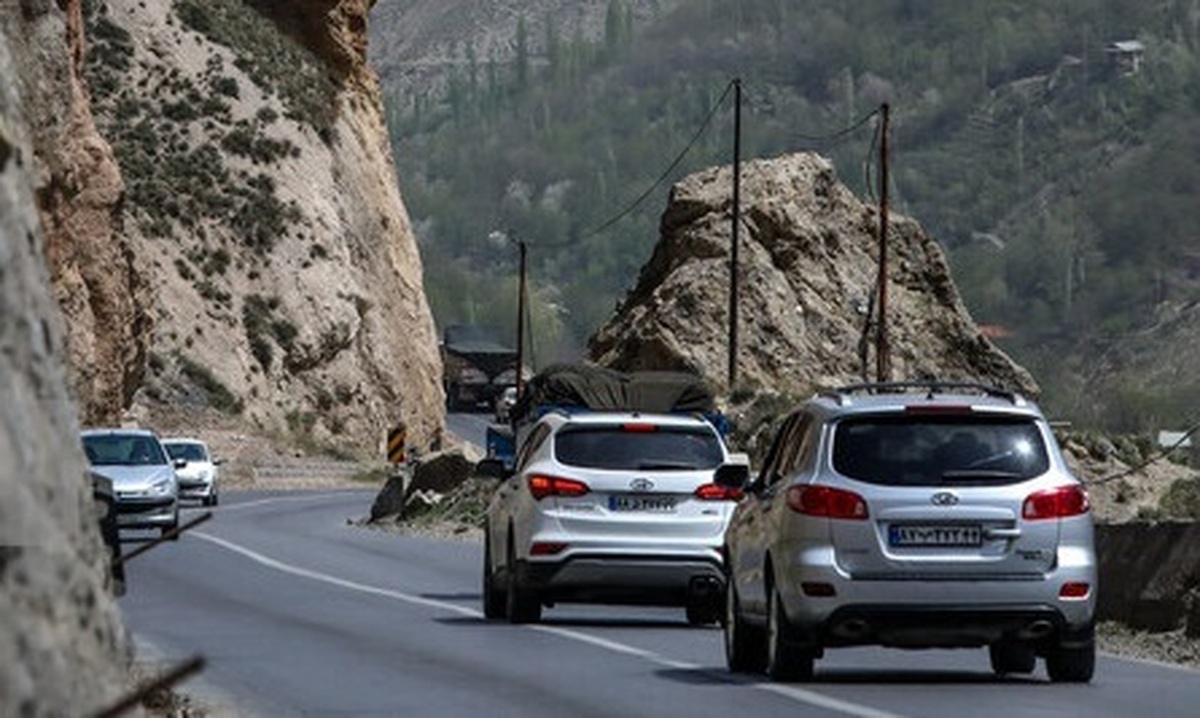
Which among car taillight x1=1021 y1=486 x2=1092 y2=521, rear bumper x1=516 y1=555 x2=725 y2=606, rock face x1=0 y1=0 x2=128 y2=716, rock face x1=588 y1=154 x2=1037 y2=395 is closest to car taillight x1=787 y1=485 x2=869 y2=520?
car taillight x1=1021 y1=486 x2=1092 y2=521

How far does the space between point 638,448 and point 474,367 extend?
134763 millimetres

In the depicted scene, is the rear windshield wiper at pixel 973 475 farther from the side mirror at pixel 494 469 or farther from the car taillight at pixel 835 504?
the side mirror at pixel 494 469

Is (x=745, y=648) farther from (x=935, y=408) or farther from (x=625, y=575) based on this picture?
(x=625, y=575)

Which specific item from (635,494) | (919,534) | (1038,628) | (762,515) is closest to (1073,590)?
(1038,628)

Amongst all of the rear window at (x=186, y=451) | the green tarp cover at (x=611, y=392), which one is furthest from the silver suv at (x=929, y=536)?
the rear window at (x=186, y=451)

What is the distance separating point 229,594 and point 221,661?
10574 millimetres

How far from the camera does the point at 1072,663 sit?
63.9ft

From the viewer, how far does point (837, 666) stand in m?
21.5

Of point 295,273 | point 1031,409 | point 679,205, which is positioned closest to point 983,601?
point 1031,409

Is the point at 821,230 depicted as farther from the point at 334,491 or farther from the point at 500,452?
the point at 500,452

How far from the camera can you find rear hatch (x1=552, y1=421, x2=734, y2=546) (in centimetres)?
2602

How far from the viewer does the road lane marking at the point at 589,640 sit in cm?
1745

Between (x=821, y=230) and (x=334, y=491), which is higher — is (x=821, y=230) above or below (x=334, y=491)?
above

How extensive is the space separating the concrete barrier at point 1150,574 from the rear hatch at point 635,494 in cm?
290
